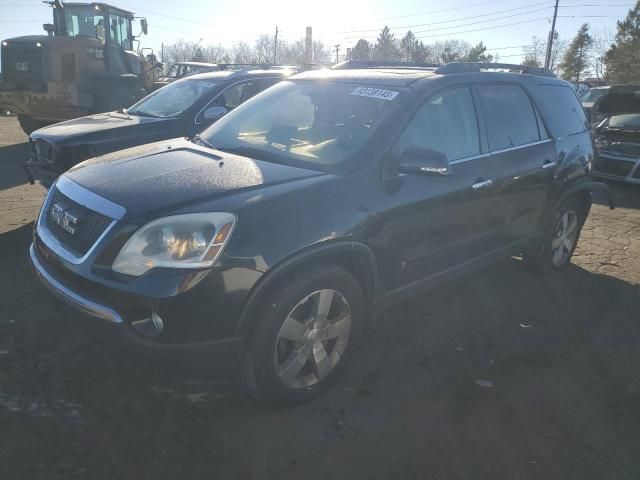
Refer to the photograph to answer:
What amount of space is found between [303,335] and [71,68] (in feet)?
36.1

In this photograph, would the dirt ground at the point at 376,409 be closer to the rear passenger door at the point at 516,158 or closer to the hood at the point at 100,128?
the rear passenger door at the point at 516,158

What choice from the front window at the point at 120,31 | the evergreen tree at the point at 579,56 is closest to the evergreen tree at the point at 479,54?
the evergreen tree at the point at 579,56

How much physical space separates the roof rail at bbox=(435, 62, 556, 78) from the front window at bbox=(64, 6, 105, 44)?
11.1m

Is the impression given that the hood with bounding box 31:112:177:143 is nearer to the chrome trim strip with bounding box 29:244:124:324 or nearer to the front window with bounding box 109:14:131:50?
the chrome trim strip with bounding box 29:244:124:324

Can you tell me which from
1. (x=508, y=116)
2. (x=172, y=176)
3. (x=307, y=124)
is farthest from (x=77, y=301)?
(x=508, y=116)

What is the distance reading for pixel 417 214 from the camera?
312 cm

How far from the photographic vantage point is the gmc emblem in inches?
102

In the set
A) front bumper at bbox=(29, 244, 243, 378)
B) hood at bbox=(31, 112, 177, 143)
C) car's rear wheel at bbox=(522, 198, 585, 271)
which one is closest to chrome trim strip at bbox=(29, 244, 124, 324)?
front bumper at bbox=(29, 244, 243, 378)

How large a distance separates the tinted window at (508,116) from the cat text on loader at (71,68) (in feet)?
31.9

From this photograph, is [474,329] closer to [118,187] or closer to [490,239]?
[490,239]

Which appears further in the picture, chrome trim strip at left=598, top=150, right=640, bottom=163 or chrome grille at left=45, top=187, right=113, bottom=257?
chrome trim strip at left=598, top=150, right=640, bottom=163

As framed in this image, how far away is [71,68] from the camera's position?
440 inches

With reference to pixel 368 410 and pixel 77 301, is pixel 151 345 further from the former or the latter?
pixel 368 410

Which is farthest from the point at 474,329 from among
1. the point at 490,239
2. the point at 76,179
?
the point at 76,179
